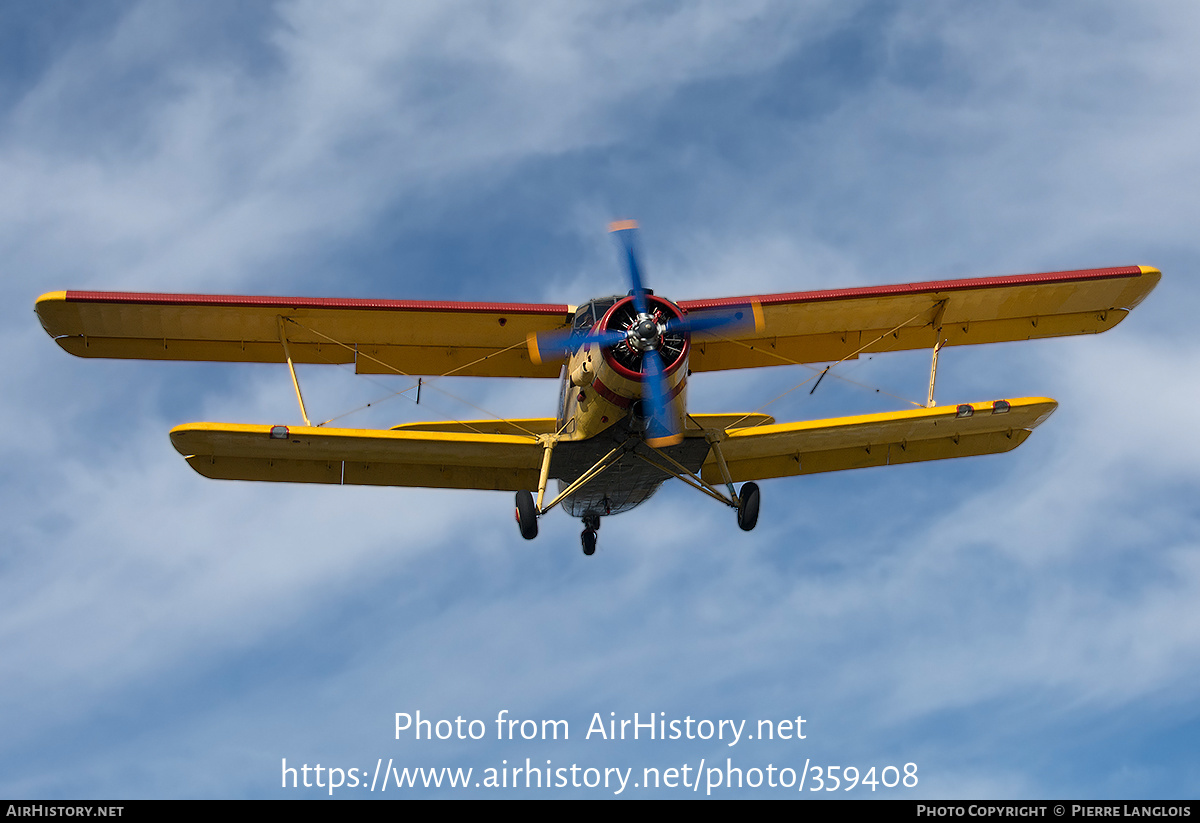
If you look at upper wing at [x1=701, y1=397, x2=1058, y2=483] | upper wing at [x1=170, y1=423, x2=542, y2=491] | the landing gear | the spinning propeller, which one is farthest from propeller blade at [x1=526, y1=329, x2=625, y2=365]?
the landing gear

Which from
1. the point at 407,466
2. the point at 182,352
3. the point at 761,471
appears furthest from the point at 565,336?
the point at 182,352

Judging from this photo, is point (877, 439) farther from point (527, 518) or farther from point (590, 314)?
point (527, 518)

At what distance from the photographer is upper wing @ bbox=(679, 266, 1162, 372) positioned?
18.8 metres

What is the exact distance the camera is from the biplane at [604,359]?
16.3 metres

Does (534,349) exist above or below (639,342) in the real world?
above

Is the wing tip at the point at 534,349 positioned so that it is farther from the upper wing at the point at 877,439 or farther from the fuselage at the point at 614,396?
the upper wing at the point at 877,439

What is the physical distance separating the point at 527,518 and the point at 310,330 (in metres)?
4.67

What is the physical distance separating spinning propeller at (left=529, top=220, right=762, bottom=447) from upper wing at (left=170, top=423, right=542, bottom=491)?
1955 mm

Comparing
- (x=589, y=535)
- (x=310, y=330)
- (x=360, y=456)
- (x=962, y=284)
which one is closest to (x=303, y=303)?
(x=310, y=330)

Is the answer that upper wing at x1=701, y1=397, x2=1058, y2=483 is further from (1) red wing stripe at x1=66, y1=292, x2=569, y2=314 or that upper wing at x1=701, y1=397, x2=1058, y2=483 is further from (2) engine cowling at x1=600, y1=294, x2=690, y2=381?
(1) red wing stripe at x1=66, y1=292, x2=569, y2=314

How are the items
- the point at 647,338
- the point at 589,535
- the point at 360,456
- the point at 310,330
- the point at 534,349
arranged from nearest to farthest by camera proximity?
the point at 647,338 → the point at 534,349 → the point at 360,456 → the point at 310,330 → the point at 589,535

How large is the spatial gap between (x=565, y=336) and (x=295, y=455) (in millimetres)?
4406

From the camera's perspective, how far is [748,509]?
16922 mm
